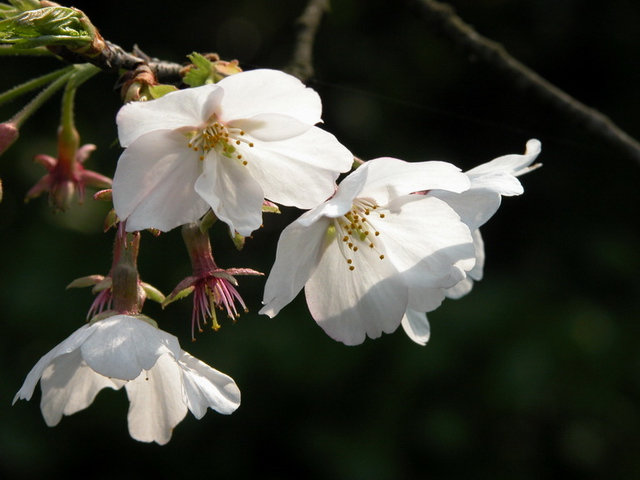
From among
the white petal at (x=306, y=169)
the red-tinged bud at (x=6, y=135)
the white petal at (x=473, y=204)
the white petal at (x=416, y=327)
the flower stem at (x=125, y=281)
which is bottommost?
the white petal at (x=416, y=327)

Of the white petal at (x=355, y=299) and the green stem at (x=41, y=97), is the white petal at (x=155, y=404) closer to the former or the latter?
the white petal at (x=355, y=299)

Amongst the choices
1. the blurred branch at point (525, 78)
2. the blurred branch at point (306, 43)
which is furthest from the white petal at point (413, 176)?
the blurred branch at point (525, 78)

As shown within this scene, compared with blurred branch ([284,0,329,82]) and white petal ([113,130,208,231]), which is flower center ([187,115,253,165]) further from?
blurred branch ([284,0,329,82])

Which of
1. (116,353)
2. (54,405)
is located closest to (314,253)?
(116,353)

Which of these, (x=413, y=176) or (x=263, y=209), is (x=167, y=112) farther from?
(x=413, y=176)

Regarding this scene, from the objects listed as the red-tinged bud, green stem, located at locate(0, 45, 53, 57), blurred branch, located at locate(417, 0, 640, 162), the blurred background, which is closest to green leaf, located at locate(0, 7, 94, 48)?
green stem, located at locate(0, 45, 53, 57)

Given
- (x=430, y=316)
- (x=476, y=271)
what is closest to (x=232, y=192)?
(x=476, y=271)
